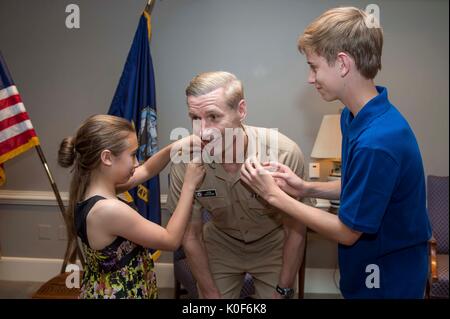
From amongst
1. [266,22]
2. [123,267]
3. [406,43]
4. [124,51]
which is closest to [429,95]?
[406,43]

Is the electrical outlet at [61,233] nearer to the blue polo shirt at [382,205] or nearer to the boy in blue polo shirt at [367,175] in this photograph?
the boy in blue polo shirt at [367,175]

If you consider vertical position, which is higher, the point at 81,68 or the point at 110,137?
the point at 81,68

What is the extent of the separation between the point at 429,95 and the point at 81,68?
1.08 metres

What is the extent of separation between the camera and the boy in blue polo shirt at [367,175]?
768 mm

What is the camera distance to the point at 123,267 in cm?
98

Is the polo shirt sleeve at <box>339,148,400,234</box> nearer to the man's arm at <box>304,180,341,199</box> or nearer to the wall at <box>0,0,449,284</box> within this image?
the man's arm at <box>304,180,341,199</box>

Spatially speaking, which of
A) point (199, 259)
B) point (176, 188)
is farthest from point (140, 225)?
point (199, 259)

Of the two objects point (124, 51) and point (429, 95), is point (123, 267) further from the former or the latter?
point (429, 95)

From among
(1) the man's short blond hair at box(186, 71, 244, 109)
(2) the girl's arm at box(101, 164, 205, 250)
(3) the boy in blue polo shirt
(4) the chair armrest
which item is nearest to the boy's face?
(3) the boy in blue polo shirt

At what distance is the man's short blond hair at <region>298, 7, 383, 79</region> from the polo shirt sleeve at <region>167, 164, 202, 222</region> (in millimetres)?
512

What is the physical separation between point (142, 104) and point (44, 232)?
475mm

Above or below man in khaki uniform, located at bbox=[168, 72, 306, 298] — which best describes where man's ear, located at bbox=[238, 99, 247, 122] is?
above

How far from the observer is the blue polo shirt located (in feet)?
2.49

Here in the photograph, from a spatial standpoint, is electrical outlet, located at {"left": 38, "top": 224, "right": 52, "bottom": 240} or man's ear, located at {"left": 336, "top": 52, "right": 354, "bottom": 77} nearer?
man's ear, located at {"left": 336, "top": 52, "right": 354, "bottom": 77}
